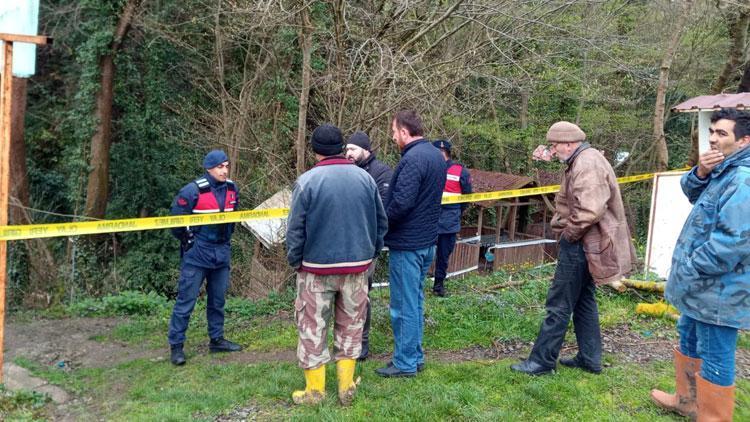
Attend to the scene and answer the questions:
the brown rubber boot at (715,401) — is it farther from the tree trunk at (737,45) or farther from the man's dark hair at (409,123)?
the tree trunk at (737,45)

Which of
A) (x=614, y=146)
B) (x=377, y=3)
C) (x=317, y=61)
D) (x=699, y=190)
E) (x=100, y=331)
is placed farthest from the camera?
(x=614, y=146)

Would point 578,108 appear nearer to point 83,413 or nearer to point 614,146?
point 614,146

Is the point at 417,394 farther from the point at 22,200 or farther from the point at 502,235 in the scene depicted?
the point at 22,200

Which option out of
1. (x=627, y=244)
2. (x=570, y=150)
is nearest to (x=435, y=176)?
(x=570, y=150)

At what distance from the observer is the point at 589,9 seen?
10625 millimetres

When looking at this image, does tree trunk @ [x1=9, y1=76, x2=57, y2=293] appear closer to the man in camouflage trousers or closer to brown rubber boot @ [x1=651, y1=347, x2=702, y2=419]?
the man in camouflage trousers

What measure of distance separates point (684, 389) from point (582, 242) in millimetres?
1177

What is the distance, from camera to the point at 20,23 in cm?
458

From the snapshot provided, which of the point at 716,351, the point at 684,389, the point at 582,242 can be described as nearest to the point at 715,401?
A: the point at 716,351

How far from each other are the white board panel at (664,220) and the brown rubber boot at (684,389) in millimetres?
3659

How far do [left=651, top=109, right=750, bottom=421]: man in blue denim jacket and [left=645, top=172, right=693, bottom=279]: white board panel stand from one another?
3.83m

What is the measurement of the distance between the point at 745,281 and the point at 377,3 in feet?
18.3

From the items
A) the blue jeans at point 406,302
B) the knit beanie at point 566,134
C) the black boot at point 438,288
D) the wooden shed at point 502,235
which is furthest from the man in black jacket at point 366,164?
the wooden shed at point 502,235

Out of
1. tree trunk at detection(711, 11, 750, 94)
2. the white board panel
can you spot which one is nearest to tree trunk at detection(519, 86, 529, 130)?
tree trunk at detection(711, 11, 750, 94)
